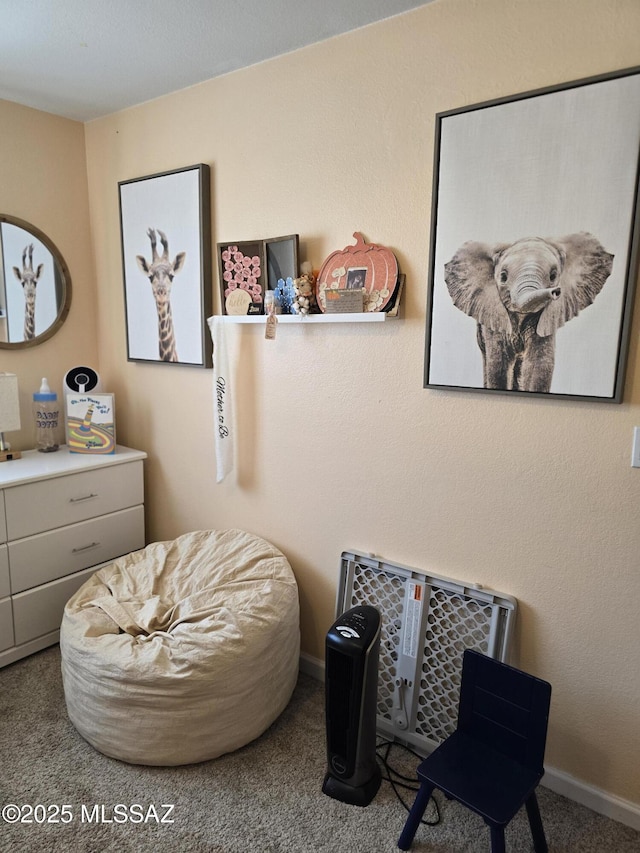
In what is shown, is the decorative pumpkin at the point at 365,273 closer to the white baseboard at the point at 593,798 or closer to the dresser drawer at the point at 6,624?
the white baseboard at the point at 593,798

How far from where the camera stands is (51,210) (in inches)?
104

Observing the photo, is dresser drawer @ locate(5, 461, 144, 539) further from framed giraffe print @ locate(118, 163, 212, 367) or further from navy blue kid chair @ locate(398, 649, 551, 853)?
navy blue kid chair @ locate(398, 649, 551, 853)

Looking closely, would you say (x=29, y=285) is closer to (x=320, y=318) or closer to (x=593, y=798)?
(x=320, y=318)

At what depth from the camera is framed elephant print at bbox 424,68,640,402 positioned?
4.66 feet

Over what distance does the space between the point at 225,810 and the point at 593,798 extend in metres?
1.11

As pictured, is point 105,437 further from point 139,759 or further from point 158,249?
point 139,759

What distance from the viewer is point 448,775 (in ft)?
4.80

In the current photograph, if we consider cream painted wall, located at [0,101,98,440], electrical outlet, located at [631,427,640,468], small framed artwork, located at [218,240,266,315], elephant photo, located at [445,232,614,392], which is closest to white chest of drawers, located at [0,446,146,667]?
cream painted wall, located at [0,101,98,440]

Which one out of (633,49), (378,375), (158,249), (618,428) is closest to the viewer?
(633,49)

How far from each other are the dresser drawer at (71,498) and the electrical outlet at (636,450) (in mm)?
2083

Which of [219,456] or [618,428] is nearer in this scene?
[618,428]

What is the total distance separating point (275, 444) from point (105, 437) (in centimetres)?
90

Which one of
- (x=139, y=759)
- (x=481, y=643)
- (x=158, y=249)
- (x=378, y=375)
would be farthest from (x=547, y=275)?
(x=139, y=759)

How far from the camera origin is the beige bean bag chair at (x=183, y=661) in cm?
173
